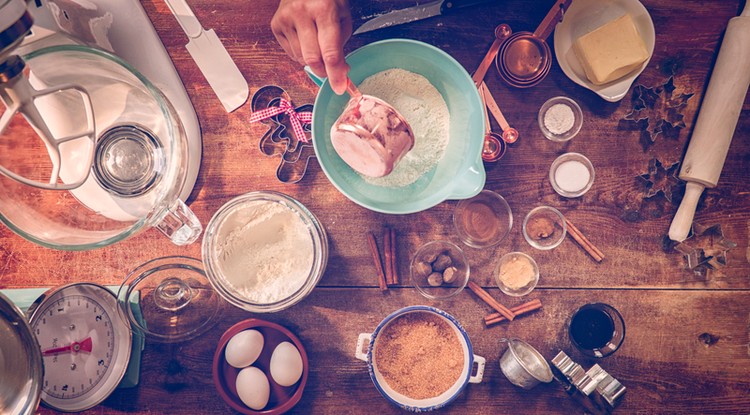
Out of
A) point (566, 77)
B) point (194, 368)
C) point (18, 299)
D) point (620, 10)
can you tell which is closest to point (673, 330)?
point (566, 77)

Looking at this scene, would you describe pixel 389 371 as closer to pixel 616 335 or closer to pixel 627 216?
pixel 616 335

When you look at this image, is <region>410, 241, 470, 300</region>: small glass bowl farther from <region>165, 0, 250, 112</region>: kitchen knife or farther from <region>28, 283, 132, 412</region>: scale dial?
<region>28, 283, 132, 412</region>: scale dial

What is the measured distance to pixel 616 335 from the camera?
130 cm

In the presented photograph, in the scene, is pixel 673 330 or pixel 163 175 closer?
pixel 163 175

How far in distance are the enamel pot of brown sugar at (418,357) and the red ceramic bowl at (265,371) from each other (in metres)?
0.17

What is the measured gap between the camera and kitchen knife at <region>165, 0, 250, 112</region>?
131 cm

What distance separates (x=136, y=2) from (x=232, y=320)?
0.83 meters

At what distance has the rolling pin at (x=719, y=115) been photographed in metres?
1.27

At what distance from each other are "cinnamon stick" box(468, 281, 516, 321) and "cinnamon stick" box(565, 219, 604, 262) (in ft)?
0.83

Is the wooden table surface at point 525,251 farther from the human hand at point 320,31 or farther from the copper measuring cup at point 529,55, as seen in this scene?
the human hand at point 320,31

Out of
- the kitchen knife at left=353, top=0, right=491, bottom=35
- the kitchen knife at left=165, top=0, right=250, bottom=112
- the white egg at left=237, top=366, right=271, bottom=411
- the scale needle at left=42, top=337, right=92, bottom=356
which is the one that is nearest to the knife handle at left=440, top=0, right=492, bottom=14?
the kitchen knife at left=353, top=0, right=491, bottom=35

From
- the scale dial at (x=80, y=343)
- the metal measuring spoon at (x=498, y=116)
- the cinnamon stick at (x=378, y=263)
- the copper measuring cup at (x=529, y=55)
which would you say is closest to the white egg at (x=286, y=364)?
the cinnamon stick at (x=378, y=263)

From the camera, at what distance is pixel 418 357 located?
1.31 meters

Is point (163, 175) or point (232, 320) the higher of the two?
point (163, 175)
